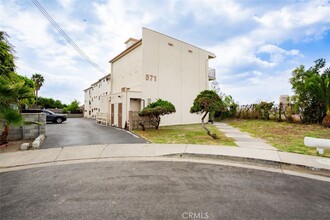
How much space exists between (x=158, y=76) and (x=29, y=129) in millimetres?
10218

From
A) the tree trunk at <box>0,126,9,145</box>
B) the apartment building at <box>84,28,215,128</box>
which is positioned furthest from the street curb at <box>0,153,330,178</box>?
the apartment building at <box>84,28,215,128</box>

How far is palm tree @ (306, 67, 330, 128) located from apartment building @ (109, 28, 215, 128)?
9.49m

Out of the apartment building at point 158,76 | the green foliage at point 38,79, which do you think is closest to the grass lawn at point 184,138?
the apartment building at point 158,76

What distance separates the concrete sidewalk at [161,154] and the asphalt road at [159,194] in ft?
3.18

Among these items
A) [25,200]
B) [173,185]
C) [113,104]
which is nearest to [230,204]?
[173,185]

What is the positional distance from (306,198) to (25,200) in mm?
5344

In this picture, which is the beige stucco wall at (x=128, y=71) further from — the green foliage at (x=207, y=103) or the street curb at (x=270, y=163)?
the street curb at (x=270, y=163)

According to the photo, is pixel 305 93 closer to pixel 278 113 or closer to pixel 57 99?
pixel 278 113

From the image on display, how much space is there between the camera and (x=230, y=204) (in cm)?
313

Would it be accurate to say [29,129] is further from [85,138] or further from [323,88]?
[323,88]

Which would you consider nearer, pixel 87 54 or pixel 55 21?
pixel 55 21

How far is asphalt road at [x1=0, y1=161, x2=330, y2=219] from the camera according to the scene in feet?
9.37

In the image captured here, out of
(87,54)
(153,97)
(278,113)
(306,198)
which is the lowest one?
(306,198)

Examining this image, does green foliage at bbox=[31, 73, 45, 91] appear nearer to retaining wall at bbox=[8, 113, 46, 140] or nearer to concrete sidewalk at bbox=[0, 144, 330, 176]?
retaining wall at bbox=[8, 113, 46, 140]
